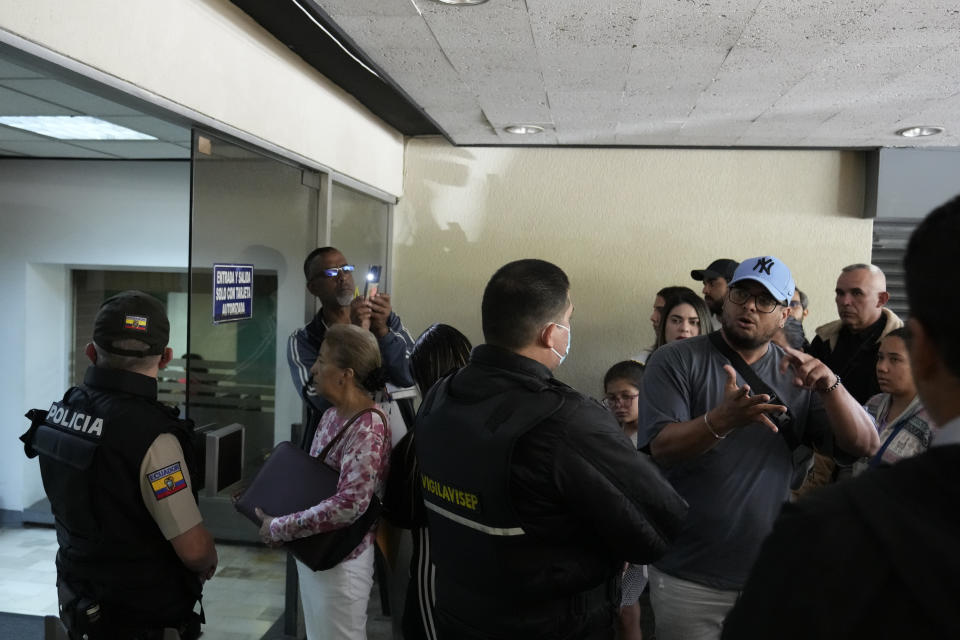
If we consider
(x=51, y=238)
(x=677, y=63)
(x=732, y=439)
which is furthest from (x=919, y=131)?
(x=51, y=238)

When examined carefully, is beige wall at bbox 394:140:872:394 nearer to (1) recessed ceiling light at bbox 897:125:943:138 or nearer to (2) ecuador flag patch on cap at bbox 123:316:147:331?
(1) recessed ceiling light at bbox 897:125:943:138

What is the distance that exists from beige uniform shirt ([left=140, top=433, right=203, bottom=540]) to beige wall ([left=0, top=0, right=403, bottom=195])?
3.71 ft

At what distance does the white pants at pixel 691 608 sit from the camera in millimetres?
2234

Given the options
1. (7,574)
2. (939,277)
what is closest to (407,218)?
(7,574)

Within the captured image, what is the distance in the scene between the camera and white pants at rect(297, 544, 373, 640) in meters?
2.59

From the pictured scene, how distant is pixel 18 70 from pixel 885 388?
358 centimetres

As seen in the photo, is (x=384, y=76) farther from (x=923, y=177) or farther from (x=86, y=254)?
(x=923, y=177)

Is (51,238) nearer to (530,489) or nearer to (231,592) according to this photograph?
(231,592)

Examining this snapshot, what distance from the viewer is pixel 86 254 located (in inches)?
217

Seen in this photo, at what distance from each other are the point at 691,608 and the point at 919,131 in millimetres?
3810

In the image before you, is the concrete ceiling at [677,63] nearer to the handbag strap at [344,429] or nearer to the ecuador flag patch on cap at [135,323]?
the ecuador flag patch on cap at [135,323]

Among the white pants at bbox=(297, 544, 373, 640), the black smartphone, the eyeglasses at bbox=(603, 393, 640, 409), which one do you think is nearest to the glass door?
the black smartphone

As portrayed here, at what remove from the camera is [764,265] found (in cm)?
229

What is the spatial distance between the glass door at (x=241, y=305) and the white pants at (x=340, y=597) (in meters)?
0.65
